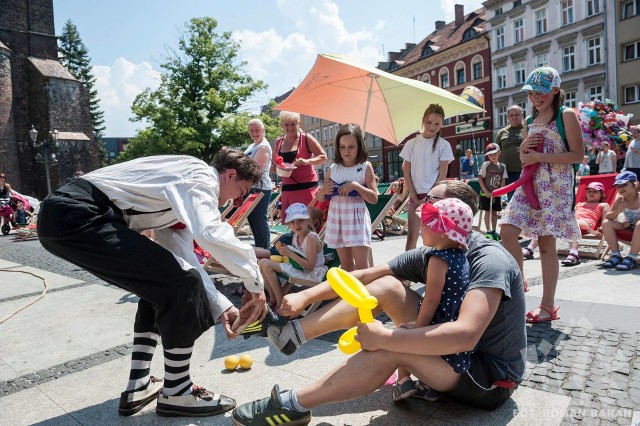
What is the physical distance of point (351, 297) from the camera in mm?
1963

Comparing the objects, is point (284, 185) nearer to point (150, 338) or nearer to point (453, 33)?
point (150, 338)

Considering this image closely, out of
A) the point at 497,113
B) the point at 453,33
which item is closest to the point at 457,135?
the point at 497,113

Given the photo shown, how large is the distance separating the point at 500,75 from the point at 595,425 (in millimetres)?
39090

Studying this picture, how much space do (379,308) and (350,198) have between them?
76.5 inches

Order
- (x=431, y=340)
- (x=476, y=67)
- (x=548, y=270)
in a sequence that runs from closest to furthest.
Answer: (x=431, y=340) → (x=548, y=270) → (x=476, y=67)

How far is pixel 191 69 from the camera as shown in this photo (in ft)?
103

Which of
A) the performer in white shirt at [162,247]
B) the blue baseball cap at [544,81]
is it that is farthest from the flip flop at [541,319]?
the performer in white shirt at [162,247]

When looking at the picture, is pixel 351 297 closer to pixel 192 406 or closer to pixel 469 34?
pixel 192 406

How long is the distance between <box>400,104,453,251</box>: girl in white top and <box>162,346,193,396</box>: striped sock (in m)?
3.01

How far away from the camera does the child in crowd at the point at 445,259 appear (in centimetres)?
212

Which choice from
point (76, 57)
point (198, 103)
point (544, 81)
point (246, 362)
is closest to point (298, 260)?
point (246, 362)

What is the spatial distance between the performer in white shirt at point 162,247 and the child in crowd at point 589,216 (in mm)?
4924

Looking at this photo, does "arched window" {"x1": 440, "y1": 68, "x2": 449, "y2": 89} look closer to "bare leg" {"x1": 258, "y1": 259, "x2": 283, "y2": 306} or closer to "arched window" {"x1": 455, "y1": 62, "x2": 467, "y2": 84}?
"arched window" {"x1": 455, "y1": 62, "x2": 467, "y2": 84}

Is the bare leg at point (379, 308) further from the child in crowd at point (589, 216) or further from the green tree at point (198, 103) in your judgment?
the green tree at point (198, 103)
